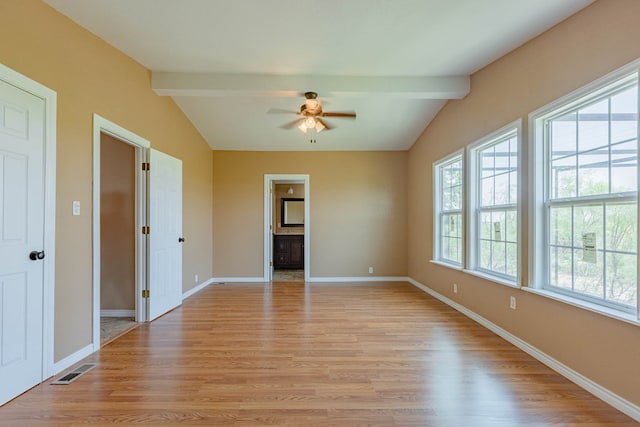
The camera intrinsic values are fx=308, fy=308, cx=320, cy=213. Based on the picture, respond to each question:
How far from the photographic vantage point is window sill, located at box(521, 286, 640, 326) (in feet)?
6.24

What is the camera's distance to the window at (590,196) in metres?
2.01

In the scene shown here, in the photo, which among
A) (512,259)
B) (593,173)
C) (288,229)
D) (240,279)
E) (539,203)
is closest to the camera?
(593,173)

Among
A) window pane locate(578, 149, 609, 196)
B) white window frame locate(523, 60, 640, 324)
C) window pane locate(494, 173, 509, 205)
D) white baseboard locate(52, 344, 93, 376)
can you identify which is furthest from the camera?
window pane locate(494, 173, 509, 205)

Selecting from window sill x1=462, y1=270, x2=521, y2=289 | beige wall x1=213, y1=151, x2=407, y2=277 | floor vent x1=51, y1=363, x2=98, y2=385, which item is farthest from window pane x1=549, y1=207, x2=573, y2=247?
floor vent x1=51, y1=363, x2=98, y2=385

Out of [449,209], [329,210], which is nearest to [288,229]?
[329,210]

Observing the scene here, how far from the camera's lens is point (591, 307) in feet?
7.06

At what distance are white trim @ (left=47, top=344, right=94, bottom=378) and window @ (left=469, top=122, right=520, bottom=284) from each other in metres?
4.00

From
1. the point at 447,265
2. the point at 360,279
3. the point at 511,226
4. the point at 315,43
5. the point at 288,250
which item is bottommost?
the point at 360,279

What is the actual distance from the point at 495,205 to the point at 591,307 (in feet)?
4.86

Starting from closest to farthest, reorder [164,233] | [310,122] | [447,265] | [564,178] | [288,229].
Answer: [564,178]
[310,122]
[164,233]
[447,265]
[288,229]

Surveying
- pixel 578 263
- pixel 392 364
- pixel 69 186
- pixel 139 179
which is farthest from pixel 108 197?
pixel 578 263

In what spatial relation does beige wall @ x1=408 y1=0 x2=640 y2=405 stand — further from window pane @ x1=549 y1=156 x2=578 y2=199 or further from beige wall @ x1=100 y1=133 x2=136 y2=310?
beige wall @ x1=100 y1=133 x2=136 y2=310

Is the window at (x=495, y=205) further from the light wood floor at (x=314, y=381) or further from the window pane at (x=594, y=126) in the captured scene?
the light wood floor at (x=314, y=381)

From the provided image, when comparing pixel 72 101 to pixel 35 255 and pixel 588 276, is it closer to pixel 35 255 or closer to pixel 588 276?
pixel 35 255
